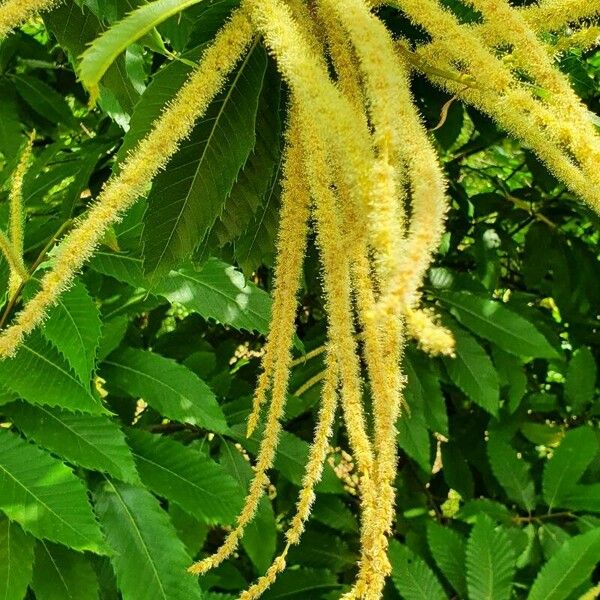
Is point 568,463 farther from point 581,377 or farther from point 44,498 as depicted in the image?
point 44,498

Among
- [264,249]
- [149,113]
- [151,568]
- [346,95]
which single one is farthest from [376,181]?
[151,568]

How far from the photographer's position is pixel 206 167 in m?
1.03

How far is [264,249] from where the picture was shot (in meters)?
1.30

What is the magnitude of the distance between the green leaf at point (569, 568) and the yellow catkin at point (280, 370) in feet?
3.75

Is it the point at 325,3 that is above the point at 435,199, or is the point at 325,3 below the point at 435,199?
above

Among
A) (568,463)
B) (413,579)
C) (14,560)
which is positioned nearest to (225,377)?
(413,579)

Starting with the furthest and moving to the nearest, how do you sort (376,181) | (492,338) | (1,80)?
(1,80), (492,338), (376,181)

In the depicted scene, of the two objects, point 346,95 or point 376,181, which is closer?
point 376,181

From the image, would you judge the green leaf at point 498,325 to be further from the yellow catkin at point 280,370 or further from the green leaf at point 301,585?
the yellow catkin at point 280,370

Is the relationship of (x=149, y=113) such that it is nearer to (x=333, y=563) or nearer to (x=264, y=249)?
(x=264, y=249)

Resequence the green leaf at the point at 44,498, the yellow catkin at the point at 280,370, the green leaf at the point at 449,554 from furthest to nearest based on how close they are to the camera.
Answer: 1. the green leaf at the point at 449,554
2. the green leaf at the point at 44,498
3. the yellow catkin at the point at 280,370

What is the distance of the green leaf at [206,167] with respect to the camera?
1.02 m

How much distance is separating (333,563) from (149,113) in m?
1.62

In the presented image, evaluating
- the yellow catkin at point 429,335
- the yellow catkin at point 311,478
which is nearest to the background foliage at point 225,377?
the yellow catkin at point 311,478
